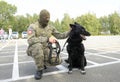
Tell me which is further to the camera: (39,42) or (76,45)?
(76,45)

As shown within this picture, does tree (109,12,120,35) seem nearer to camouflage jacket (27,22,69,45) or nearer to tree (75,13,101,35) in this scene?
tree (75,13,101,35)

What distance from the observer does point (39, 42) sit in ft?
13.9

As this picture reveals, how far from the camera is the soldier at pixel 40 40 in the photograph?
13.6ft

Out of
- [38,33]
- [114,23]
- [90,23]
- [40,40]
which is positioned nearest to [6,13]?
[90,23]

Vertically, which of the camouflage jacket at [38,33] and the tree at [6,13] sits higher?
the tree at [6,13]

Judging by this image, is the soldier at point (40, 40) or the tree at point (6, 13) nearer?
the soldier at point (40, 40)

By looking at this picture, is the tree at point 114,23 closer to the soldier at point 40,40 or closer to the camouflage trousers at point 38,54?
the soldier at point 40,40

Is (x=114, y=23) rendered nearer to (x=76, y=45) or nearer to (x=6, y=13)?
(x=6, y=13)

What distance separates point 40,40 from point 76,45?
35.0 inches

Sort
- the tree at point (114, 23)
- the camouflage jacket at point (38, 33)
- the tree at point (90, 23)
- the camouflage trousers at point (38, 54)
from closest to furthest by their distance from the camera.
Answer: the camouflage trousers at point (38, 54) < the camouflage jacket at point (38, 33) < the tree at point (90, 23) < the tree at point (114, 23)

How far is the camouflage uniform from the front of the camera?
4.15 metres

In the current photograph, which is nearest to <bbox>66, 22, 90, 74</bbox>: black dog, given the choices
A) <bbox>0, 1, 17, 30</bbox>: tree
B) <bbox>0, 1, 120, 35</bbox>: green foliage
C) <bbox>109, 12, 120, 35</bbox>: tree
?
<bbox>0, 1, 120, 35</bbox>: green foliage

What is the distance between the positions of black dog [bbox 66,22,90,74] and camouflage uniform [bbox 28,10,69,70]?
26 cm

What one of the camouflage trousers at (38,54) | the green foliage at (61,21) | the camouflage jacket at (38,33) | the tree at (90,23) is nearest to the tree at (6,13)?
the green foliage at (61,21)
